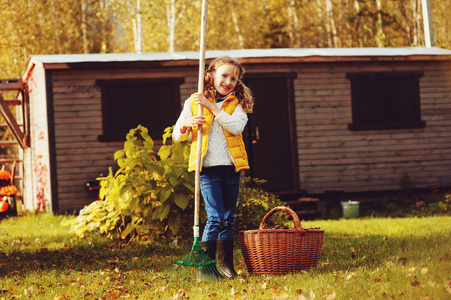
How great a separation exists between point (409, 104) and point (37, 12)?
59.1ft

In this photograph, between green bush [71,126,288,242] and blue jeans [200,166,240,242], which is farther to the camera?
green bush [71,126,288,242]

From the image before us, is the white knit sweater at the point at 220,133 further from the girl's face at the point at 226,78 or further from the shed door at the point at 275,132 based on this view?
the shed door at the point at 275,132

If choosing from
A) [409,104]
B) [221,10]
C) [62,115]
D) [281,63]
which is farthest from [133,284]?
[221,10]

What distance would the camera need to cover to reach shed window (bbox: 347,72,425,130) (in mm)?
13539

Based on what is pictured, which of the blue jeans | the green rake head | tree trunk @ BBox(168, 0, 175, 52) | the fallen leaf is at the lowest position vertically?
the fallen leaf

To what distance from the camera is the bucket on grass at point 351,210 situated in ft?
39.6

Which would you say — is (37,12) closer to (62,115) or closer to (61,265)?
(62,115)

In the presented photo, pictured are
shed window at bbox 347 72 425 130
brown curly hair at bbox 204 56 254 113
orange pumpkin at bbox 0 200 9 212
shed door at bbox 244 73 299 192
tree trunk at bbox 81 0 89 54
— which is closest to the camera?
brown curly hair at bbox 204 56 254 113

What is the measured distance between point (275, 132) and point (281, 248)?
7.96 m

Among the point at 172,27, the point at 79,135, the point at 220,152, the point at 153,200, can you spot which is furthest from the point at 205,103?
the point at 172,27

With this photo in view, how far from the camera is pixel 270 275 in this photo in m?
5.44

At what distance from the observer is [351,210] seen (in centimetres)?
1208

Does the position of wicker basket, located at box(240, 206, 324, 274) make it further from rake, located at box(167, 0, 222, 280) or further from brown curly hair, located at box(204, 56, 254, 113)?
brown curly hair, located at box(204, 56, 254, 113)

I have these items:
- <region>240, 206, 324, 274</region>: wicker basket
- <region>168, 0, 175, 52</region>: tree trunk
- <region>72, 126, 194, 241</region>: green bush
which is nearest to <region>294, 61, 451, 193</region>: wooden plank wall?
<region>72, 126, 194, 241</region>: green bush
